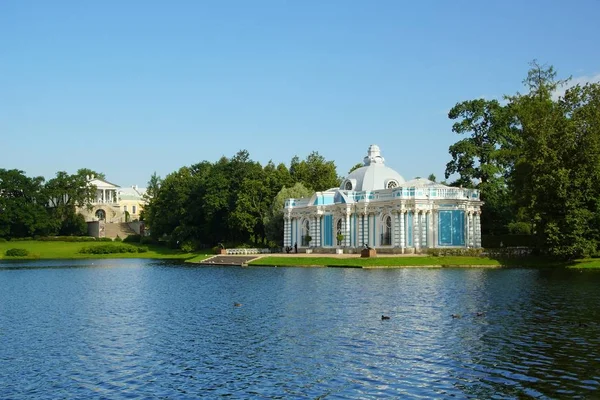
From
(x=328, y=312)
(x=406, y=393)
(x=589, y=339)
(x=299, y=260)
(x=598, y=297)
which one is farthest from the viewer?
(x=299, y=260)

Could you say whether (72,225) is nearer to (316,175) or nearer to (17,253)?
(17,253)

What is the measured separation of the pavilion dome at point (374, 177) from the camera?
74438 millimetres

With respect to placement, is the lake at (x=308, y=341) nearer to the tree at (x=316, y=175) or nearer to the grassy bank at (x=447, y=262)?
the grassy bank at (x=447, y=262)

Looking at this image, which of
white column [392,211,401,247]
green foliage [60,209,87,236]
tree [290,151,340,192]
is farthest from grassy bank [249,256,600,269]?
green foliage [60,209,87,236]

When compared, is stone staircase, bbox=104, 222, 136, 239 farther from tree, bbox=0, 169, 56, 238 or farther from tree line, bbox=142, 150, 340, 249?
tree line, bbox=142, 150, 340, 249

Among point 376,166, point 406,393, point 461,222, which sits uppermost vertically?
point 376,166

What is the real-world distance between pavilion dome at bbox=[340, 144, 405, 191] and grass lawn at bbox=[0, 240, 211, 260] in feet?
72.4

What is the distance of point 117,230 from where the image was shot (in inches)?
4793

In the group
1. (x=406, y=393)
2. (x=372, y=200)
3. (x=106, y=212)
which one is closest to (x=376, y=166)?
(x=372, y=200)

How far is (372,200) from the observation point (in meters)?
70.5

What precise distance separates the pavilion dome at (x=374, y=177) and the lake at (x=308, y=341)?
116 feet

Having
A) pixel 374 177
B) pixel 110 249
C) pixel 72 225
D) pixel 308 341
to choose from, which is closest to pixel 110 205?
pixel 72 225

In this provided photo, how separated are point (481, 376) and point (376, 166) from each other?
6022 centimetres

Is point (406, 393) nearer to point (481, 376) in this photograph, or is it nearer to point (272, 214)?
point (481, 376)
